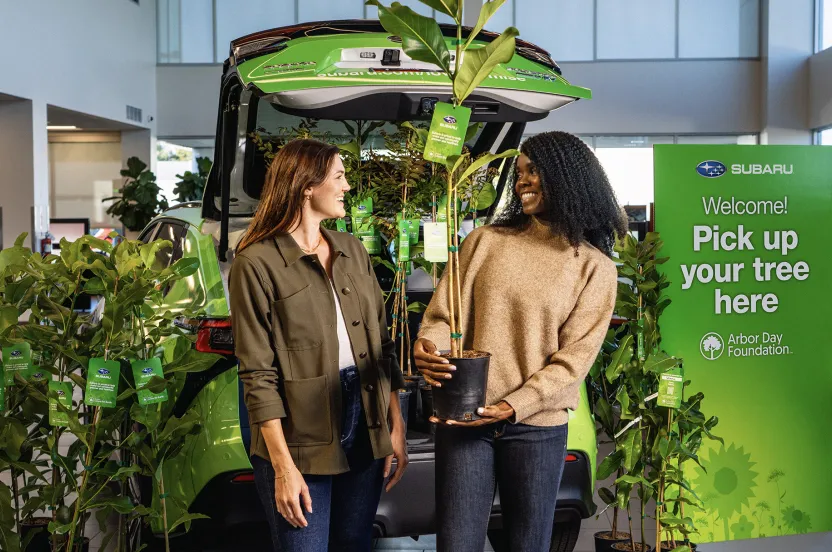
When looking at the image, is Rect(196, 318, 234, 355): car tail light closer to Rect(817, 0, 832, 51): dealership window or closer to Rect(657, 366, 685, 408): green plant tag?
Rect(657, 366, 685, 408): green plant tag

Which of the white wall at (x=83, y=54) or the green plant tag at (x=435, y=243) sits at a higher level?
the white wall at (x=83, y=54)

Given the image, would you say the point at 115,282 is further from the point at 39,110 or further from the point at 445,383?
the point at 39,110

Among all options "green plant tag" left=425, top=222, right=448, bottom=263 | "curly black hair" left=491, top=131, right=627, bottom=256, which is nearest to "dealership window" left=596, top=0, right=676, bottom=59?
"green plant tag" left=425, top=222, right=448, bottom=263

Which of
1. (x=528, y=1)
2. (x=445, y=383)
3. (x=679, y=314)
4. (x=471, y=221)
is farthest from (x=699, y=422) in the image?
(x=528, y=1)

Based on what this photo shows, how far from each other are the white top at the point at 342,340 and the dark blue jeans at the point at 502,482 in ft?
0.91

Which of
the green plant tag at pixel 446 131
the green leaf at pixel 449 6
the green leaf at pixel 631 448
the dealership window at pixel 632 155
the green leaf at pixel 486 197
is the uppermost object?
the dealership window at pixel 632 155

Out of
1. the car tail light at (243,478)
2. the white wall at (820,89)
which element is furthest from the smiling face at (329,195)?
the white wall at (820,89)

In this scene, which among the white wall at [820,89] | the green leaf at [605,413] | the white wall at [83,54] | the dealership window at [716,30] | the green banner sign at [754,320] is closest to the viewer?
the green banner sign at [754,320]

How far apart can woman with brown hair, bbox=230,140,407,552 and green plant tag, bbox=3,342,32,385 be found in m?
1.15

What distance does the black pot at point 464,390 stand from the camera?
6.24 feet

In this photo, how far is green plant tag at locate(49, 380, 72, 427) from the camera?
108 inches

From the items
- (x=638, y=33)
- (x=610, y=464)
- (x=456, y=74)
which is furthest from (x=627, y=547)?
(x=638, y=33)

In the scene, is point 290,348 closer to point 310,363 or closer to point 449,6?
point 310,363

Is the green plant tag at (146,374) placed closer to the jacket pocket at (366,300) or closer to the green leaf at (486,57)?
the jacket pocket at (366,300)
